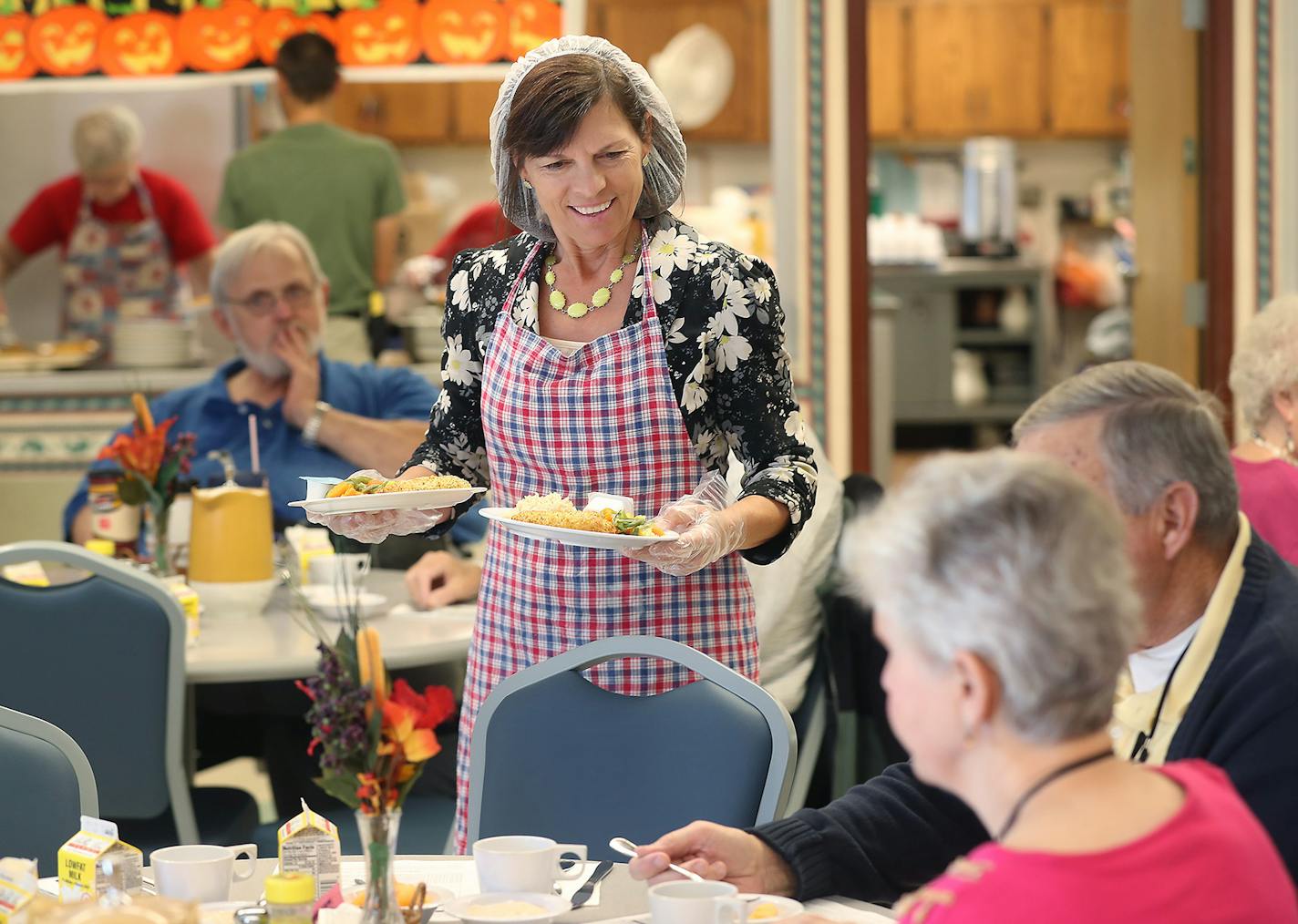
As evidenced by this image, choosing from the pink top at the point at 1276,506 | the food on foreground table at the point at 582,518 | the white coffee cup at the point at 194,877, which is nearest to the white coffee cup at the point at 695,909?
the white coffee cup at the point at 194,877

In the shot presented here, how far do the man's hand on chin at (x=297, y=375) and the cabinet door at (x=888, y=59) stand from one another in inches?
A: 229

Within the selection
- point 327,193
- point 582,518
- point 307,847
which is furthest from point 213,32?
point 307,847

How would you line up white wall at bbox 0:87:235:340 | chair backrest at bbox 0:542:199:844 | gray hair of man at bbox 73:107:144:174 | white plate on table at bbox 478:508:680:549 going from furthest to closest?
white wall at bbox 0:87:235:340 → gray hair of man at bbox 73:107:144:174 → chair backrest at bbox 0:542:199:844 → white plate on table at bbox 478:508:680:549

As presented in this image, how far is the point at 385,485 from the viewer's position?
232 cm

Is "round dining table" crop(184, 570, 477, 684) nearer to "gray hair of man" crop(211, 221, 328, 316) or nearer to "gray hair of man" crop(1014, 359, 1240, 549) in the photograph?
"gray hair of man" crop(211, 221, 328, 316)

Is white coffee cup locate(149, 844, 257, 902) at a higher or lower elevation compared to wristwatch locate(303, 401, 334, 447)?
lower

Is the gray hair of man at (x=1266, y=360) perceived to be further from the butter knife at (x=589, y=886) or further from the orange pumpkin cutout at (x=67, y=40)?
the orange pumpkin cutout at (x=67, y=40)

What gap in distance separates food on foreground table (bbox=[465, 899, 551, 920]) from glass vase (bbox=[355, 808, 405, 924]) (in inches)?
3.0

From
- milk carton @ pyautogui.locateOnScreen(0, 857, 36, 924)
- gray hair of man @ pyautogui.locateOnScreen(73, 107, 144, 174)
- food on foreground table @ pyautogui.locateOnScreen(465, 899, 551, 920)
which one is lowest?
food on foreground table @ pyautogui.locateOnScreen(465, 899, 551, 920)

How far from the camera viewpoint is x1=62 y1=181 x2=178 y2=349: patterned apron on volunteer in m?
6.04

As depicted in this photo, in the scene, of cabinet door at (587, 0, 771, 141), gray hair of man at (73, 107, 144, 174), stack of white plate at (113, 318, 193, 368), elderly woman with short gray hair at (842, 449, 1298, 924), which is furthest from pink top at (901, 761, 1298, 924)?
cabinet door at (587, 0, 771, 141)

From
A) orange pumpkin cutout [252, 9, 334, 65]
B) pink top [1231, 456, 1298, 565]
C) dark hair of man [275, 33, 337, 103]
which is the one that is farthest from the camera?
orange pumpkin cutout [252, 9, 334, 65]

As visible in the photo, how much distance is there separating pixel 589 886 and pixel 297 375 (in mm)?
2498

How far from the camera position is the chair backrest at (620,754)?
201 centimetres
